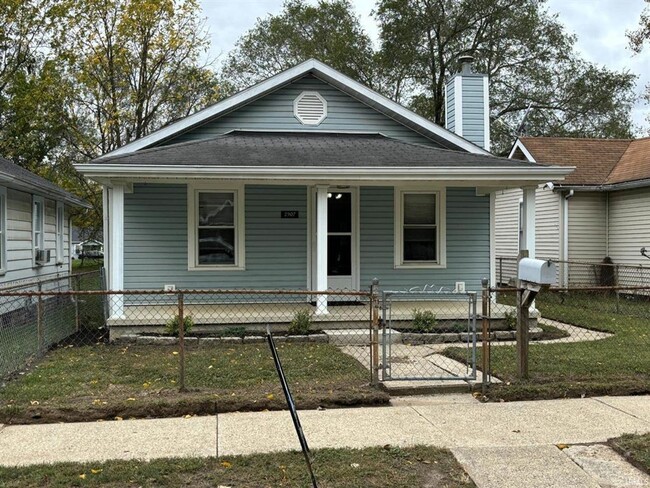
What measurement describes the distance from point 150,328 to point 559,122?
26.6 meters

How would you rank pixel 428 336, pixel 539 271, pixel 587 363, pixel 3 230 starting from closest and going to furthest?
1. pixel 539 271
2. pixel 587 363
3. pixel 428 336
4. pixel 3 230

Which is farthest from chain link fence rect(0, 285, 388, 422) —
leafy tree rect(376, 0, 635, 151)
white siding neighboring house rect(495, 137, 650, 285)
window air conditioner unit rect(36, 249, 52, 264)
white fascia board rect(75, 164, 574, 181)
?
leafy tree rect(376, 0, 635, 151)

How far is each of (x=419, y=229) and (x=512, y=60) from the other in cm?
2194

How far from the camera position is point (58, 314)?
9.65m

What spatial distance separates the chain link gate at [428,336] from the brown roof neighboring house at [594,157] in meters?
7.89

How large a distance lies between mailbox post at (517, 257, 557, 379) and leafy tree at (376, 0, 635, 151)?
80.8 feet

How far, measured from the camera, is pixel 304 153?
34.2 ft

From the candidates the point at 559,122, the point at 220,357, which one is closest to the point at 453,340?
the point at 220,357

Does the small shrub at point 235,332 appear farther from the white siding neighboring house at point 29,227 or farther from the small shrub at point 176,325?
the white siding neighboring house at point 29,227

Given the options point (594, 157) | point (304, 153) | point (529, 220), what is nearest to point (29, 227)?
point (304, 153)

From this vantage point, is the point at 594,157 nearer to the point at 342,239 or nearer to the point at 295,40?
the point at 342,239

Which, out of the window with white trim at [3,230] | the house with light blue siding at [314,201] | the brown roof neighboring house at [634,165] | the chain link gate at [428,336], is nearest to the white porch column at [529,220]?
the house with light blue siding at [314,201]

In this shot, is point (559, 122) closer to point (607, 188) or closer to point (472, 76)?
point (607, 188)

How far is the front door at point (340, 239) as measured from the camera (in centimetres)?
1124
